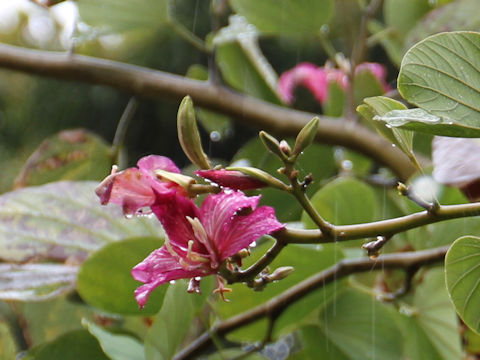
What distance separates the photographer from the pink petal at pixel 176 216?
0.17 metres

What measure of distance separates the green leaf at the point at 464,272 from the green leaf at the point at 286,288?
9 centimetres

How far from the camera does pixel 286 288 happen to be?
27cm

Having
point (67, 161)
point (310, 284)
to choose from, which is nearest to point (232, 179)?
point (310, 284)

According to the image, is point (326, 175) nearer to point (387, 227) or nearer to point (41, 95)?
point (387, 227)

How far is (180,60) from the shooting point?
9.13 feet

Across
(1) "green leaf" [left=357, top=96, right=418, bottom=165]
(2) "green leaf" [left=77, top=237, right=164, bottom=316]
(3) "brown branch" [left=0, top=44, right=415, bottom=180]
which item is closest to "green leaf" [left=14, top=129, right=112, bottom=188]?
(3) "brown branch" [left=0, top=44, right=415, bottom=180]

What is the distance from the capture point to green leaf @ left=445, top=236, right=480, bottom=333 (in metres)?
0.17

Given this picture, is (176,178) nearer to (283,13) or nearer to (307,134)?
(307,134)

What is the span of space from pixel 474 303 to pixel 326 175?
0.20 meters

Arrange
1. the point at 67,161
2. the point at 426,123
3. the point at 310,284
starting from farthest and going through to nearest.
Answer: the point at 67,161, the point at 310,284, the point at 426,123

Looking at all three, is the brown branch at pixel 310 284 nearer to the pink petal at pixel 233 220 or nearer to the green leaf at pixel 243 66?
the pink petal at pixel 233 220

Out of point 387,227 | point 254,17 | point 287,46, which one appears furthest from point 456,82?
point 287,46

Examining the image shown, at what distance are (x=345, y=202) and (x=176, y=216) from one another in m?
0.15

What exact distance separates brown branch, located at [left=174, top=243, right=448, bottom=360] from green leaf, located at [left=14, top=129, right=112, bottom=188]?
6.1 inches
